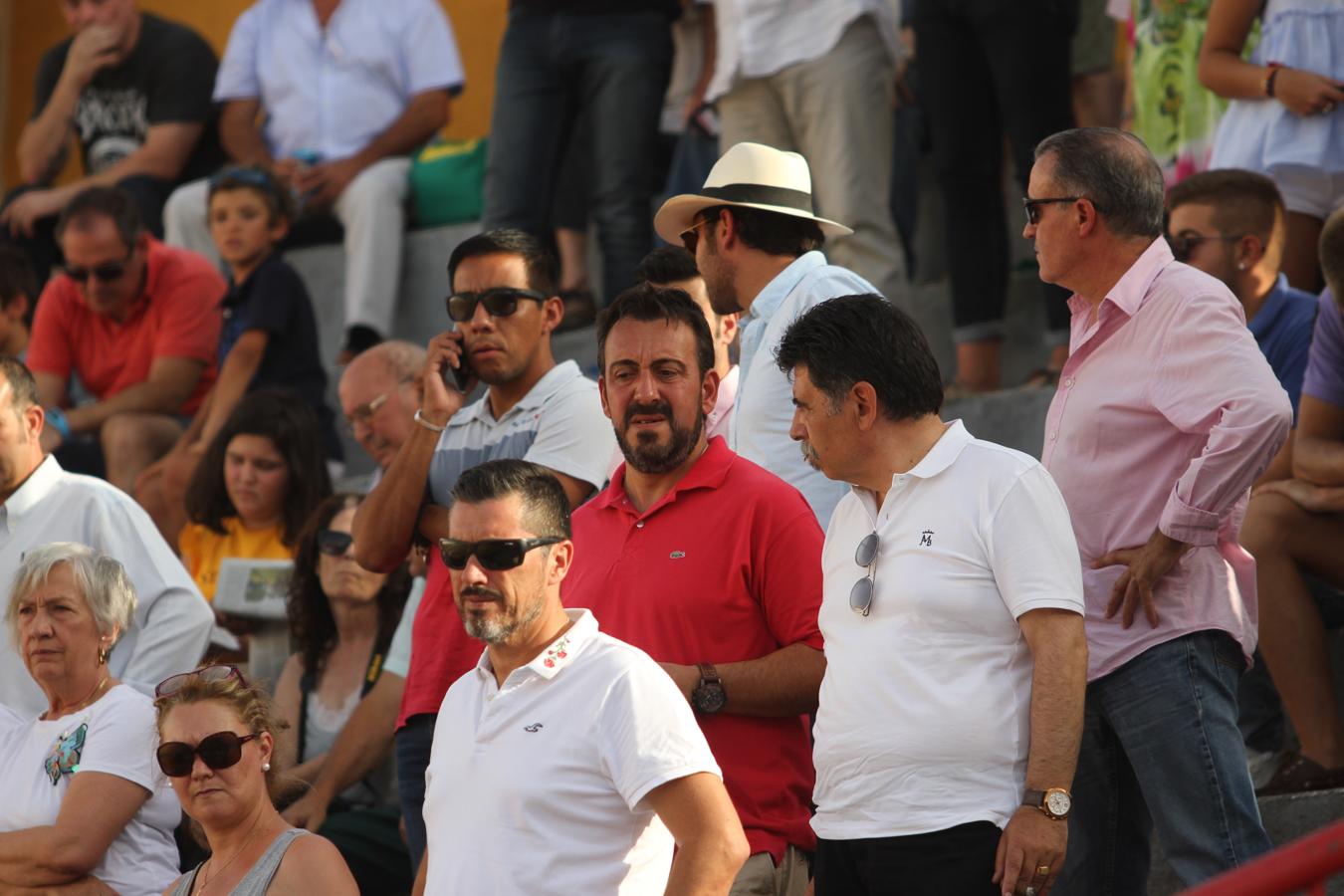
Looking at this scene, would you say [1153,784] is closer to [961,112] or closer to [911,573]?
[911,573]

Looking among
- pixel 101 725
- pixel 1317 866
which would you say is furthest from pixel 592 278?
pixel 1317 866

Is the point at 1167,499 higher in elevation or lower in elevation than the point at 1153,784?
higher

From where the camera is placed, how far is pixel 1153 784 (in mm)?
3725

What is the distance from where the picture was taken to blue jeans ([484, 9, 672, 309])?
739 centimetres

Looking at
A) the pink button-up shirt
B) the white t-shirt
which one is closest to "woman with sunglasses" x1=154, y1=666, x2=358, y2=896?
the white t-shirt

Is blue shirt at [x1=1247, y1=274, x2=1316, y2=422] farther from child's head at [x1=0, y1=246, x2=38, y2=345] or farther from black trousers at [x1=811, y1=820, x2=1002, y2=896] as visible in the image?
child's head at [x1=0, y1=246, x2=38, y2=345]

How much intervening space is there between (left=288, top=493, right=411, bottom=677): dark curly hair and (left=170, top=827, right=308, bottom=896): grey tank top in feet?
6.35

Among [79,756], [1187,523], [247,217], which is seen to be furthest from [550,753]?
[247,217]

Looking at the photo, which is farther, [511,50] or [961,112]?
[511,50]

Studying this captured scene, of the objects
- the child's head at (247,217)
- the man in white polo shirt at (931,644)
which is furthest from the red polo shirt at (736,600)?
the child's head at (247,217)

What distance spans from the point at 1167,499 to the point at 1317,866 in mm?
1456

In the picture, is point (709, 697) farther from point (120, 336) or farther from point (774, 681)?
point (120, 336)

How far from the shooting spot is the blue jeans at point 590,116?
739 centimetres

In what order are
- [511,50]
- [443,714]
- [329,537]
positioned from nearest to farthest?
1. [443,714]
2. [329,537]
3. [511,50]
